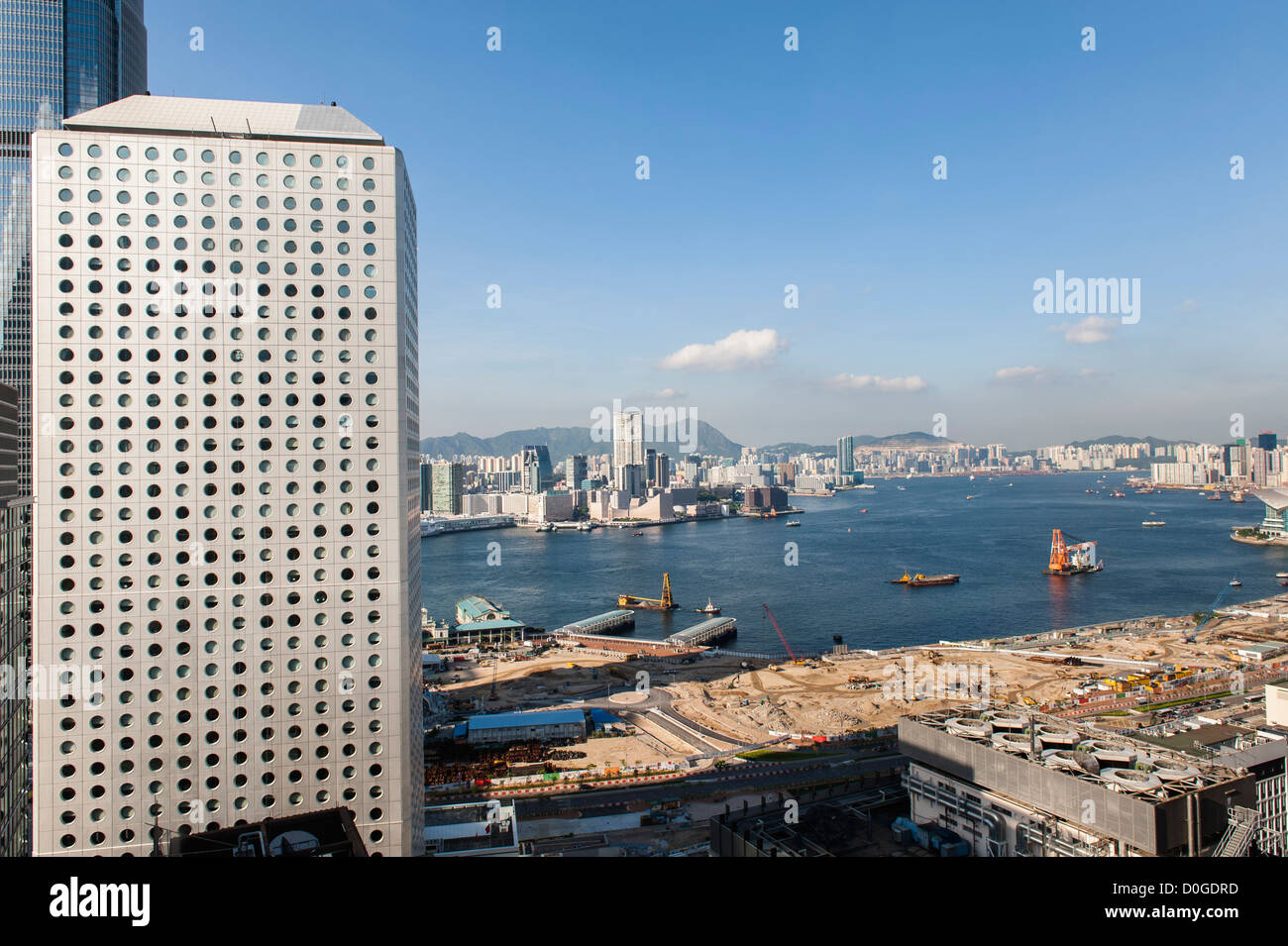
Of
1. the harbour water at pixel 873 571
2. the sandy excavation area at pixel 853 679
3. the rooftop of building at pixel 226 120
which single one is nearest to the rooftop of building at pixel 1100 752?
the sandy excavation area at pixel 853 679

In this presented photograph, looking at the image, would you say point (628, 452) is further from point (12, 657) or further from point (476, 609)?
point (12, 657)

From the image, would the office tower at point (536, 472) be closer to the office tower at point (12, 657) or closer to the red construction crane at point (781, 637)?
the red construction crane at point (781, 637)

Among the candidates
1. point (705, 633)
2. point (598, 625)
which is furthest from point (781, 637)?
point (598, 625)

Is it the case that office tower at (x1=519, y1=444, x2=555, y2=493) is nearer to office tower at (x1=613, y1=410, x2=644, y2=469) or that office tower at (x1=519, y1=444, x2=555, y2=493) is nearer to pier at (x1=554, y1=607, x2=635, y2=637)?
office tower at (x1=613, y1=410, x2=644, y2=469)

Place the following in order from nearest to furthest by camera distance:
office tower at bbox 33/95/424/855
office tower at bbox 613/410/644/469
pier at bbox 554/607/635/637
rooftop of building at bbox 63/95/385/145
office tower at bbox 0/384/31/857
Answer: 1. office tower at bbox 33/95/424/855
2. rooftop of building at bbox 63/95/385/145
3. office tower at bbox 0/384/31/857
4. pier at bbox 554/607/635/637
5. office tower at bbox 613/410/644/469

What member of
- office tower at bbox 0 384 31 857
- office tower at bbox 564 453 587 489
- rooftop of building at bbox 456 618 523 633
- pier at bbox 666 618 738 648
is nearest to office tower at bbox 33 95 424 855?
office tower at bbox 0 384 31 857
